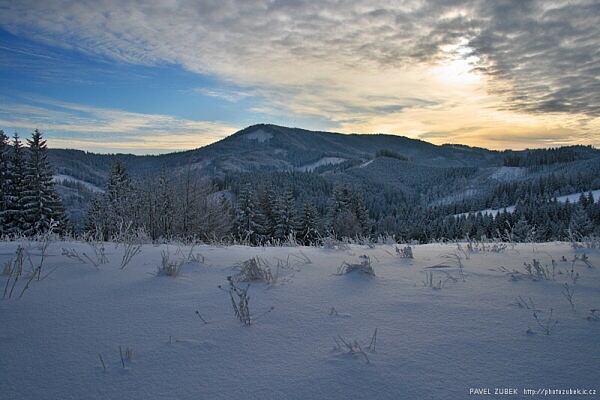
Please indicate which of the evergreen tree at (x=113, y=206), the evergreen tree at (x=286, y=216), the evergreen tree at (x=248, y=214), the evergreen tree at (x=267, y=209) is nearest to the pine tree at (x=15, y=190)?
the evergreen tree at (x=113, y=206)

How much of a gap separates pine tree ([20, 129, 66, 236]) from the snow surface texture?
28636 mm

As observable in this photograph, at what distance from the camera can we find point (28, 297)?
2.27 meters

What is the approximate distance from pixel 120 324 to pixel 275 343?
0.97 metres

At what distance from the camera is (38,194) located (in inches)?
1021

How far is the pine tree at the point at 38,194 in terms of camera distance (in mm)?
25453

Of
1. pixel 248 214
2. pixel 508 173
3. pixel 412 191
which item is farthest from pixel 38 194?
pixel 508 173

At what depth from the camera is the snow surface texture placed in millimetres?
1364

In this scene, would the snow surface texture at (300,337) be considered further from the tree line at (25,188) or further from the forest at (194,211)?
the tree line at (25,188)

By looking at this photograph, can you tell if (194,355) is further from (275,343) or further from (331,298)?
(331,298)

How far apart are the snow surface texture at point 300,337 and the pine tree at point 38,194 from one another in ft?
94.0

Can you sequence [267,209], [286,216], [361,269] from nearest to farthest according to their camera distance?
[361,269] → [286,216] → [267,209]

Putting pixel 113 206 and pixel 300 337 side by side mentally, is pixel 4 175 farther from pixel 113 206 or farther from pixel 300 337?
pixel 300 337

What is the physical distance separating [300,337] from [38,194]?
1260 inches

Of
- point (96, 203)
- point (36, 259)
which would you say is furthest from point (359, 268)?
point (96, 203)
